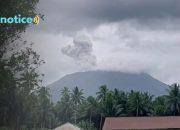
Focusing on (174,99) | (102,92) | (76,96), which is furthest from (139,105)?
(76,96)

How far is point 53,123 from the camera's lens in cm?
9606

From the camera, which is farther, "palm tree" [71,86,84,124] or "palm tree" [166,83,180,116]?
"palm tree" [71,86,84,124]

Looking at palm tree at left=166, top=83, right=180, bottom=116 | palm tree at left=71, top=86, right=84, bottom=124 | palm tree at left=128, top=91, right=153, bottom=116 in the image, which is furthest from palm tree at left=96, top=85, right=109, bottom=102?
palm tree at left=166, top=83, right=180, bottom=116

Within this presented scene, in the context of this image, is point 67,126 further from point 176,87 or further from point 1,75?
point 1,75

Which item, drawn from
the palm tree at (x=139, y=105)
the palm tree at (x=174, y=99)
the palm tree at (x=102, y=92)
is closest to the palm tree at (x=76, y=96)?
the palm tree at (x=102, y=92)

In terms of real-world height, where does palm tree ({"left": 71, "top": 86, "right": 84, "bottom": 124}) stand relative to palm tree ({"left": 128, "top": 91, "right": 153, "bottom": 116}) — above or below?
above

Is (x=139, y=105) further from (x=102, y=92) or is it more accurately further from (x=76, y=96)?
(x=76, y=96)

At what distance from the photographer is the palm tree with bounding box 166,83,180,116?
81575 millimetres

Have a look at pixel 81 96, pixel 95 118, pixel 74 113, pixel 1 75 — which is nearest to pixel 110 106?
pixel 95 118

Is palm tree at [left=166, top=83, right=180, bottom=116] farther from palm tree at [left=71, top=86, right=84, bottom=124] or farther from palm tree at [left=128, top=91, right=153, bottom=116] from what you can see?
palm tree at [left=71, top=86, right=84, bottom=124]

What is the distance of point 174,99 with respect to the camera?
3223 inches

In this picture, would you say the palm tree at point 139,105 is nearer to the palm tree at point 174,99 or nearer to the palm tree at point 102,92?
the palm tree at point 174,99

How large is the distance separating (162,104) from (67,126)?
39.9 m

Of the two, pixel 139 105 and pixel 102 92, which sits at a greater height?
pixel 102 92
